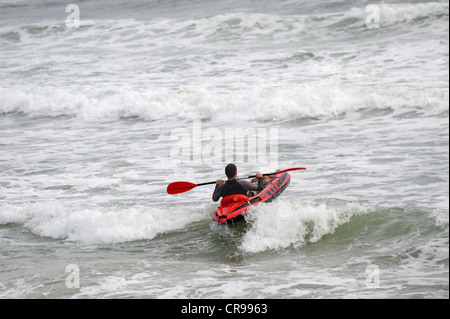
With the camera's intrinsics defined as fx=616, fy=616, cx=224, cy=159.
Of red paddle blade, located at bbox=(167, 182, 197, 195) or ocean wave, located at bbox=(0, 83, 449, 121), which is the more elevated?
ocean wave, located at bbox=(0, 83, 449, 121)

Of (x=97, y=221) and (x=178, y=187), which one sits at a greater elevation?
(x=178, y=187)

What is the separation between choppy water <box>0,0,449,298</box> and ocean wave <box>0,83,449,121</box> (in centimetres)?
5

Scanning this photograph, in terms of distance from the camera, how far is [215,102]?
14.9 metres

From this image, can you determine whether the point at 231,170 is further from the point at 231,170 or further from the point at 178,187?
the point at 178,187

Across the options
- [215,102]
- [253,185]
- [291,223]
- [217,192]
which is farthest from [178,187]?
[215,102]

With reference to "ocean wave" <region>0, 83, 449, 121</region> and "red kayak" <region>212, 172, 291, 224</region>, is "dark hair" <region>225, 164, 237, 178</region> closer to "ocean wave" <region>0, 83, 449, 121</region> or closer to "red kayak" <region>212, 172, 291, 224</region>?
"red kayak" <region>212, 172, 291, 224</region>

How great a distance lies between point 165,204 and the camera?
8.99m

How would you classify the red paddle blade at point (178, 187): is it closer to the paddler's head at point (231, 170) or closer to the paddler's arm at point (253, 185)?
the paddler's arm at point (253, 185)

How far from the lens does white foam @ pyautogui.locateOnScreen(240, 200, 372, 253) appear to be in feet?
23.6

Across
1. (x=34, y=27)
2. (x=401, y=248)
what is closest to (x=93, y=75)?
(x=34, y=27)

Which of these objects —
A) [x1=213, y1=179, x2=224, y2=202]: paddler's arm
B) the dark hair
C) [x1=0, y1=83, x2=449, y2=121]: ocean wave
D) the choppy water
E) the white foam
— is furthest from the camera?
[x1=0, y1=83, x2=449, y2=121]: ocean wave

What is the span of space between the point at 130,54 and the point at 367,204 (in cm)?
1318

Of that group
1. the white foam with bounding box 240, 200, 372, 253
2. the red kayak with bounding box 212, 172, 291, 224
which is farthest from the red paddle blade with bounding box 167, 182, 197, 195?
the white foam with bounding box 240, 200, 372, 253

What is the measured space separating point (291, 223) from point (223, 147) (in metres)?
4.82
